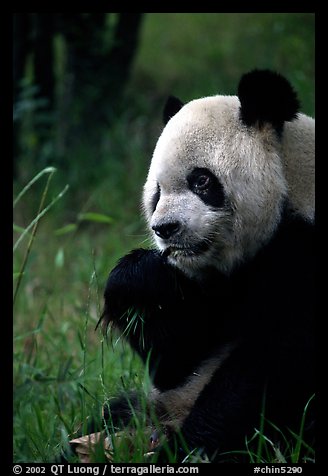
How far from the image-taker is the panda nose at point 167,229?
356 centimetres

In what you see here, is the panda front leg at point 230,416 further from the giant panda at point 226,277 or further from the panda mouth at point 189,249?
the panda mouth at point 189,249

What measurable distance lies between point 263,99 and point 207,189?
54 cm

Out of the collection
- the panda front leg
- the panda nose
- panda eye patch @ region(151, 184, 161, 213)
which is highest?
panda eye patch @ region(151, 184, 161, 213)

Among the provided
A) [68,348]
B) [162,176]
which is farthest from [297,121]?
[68,348]

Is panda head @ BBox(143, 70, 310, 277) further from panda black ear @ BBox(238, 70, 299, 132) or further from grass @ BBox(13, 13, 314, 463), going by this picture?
grass @ BBox(13, 13, 314, 463)

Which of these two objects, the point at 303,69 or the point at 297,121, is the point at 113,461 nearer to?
the point at 297,121

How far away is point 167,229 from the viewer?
141 inches

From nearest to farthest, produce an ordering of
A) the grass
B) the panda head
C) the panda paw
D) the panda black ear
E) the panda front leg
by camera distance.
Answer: the panda front leg → the panda head → the panda black ear → the panda paw → the grass

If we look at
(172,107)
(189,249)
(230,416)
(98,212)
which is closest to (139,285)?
(189,249)

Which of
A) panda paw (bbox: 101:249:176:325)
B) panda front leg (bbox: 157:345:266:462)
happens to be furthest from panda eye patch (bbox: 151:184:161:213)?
panda front leg (bbox: 157:345:266:462)

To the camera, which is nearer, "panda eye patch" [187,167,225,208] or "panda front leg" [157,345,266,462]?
"panda front leg" [157,345,266,462]

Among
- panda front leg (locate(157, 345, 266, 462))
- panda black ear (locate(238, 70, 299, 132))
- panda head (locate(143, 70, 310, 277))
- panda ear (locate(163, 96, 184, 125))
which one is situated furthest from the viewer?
panda ear (locate(163, 96, 184, 125))

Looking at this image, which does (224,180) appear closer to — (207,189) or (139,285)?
(207,189)

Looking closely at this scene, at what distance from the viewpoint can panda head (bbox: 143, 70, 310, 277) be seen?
12.0 ft
